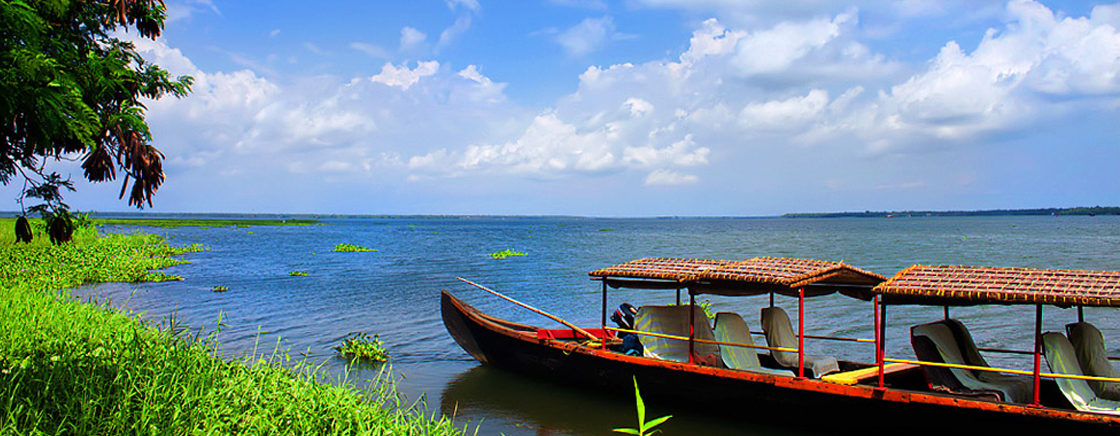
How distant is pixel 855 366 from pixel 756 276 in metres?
2.70

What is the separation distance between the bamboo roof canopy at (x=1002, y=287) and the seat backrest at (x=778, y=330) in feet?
6.80

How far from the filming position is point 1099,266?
3394 centimetres

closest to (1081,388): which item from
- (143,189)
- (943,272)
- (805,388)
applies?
(943,272)

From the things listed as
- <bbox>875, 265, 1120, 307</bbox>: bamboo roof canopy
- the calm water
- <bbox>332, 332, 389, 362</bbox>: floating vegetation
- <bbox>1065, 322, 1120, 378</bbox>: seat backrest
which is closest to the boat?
<bbox>875, 265, 1120, 307</bbox>: bamboo roof canopy

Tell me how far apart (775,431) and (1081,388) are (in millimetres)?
3618

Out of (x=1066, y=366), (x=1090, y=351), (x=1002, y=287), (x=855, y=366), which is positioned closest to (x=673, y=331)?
(x=855, y=366)

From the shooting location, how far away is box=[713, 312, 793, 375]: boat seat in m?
10.5

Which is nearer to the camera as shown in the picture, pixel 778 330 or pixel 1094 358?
pixel 1094 358

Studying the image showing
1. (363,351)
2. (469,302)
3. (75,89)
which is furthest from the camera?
(469,302)

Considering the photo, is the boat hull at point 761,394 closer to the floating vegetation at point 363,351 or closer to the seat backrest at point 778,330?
the seat backrest at point 778,330

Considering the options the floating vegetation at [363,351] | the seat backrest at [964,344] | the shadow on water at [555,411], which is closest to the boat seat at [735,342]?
the shadow on water at [555,411]

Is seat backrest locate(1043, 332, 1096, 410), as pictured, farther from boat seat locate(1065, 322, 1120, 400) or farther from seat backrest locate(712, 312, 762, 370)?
seat backrest locate(712, 312, 762, 370)

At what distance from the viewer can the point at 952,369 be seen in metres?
8.87

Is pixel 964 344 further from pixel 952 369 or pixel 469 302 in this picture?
pixel 469 302
